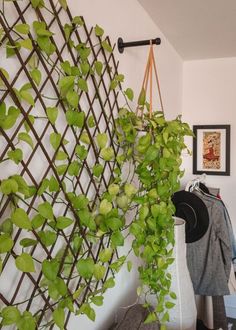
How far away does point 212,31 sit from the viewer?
1889mm

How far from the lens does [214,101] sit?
2.46 meters

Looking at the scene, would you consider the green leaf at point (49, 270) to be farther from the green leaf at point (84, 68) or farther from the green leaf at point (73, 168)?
the green leaf at point (84, 68)

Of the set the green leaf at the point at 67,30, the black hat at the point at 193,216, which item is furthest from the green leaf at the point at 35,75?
the black hat at the point at 193,216

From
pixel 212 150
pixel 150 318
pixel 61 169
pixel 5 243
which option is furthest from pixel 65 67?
pixel 212 150

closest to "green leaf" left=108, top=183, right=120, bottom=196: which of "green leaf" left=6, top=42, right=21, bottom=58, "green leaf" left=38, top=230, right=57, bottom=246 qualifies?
"green leaf" left=38, top=230, right=57, bottom=246

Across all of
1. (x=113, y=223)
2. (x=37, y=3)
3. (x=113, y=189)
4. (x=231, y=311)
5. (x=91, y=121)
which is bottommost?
(x=231, y=311)

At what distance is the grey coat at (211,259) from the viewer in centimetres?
177

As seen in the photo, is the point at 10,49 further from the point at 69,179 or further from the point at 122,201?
the point at 122,201

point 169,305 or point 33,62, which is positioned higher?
point 33,62

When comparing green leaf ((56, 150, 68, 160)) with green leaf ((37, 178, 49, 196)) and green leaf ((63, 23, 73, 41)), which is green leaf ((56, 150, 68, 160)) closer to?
green leaf ((37, 178, 49, 196))

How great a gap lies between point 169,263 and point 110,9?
40.6 inches

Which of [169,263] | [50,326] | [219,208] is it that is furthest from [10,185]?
[219,208]

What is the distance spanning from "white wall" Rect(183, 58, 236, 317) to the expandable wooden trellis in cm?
156

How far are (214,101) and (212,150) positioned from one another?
394 millimetres
